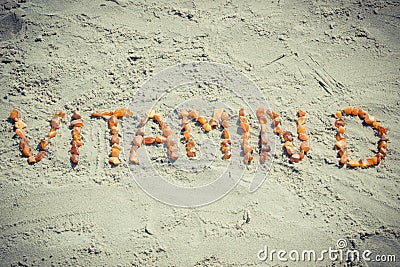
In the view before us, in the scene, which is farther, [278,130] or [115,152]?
[278,130]

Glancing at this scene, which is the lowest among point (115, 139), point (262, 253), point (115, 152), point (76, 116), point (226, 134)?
point (262, 253)

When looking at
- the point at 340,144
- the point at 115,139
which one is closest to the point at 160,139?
the point at 115,139

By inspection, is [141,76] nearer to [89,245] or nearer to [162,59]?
[162,59]

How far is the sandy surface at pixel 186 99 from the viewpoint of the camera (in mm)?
3447

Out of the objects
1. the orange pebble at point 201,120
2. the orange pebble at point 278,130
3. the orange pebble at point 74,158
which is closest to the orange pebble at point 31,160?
the orange pebble at point 74,158

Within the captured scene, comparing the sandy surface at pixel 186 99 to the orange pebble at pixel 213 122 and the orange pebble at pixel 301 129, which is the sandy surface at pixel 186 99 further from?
the orange pebble at pixel 213 122

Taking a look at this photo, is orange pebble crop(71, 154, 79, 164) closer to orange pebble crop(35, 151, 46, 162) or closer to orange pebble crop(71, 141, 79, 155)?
orange pebble crop(71, 141, 79, 155)

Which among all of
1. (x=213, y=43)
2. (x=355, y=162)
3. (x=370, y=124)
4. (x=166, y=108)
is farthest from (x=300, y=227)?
(x=213, y=43)

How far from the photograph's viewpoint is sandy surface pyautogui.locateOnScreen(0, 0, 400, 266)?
3.45m

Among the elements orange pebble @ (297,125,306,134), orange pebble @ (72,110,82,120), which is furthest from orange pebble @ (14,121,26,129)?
orange pebble @ (297,125,306,134)

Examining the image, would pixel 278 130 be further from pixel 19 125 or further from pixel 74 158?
pixel 19 125

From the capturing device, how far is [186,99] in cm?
417

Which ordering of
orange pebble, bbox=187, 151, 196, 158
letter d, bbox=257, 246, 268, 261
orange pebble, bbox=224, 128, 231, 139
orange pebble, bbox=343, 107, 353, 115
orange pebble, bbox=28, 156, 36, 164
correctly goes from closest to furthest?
letter d, bbox=257, 246, 268, 261
orange pebble, bbox=28, 156, 36, 164
orange pebble, bbox=187, 151, 196, 158
orange pebble, bbox=224, 128, 231, 139
orange pebble, bbox=343, 107, 353, 115

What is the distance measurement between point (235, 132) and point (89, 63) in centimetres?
166
